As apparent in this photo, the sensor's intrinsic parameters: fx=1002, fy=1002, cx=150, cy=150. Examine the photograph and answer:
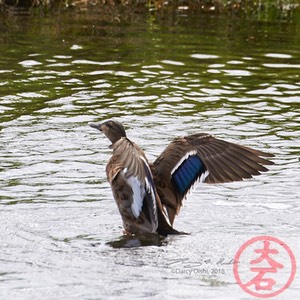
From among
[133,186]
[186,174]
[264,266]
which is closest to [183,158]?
[186,174]

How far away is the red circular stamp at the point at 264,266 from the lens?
6.80 meters

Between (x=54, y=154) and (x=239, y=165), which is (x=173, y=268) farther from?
(x=54, y=154)

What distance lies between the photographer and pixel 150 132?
11.4 metres

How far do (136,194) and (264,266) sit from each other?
4.08ft

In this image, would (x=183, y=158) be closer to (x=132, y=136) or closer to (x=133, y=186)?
(x=133, y=186)

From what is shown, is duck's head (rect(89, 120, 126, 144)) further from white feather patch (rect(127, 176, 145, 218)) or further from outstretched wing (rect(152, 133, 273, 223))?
white feather patch (rect(127, 176, 145, 218))

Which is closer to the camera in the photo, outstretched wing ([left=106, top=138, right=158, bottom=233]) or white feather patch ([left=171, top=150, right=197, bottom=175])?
outstretched wing ([left=106, top=138, right=158, bottom=233])

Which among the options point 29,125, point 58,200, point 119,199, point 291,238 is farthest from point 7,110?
point 291,238

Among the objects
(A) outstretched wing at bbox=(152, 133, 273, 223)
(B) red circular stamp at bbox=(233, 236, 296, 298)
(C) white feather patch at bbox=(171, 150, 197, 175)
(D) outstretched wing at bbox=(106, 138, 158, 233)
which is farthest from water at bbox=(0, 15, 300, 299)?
(C) white feather patch at bbox=(171, 150, 197, 175)

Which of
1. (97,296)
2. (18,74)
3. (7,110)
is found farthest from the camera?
(18,74)

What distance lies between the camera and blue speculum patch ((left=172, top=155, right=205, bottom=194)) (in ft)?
27.0

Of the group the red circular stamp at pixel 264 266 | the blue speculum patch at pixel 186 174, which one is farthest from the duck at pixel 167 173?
the red circular stamp at pixel 264 266

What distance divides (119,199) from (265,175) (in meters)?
2.27

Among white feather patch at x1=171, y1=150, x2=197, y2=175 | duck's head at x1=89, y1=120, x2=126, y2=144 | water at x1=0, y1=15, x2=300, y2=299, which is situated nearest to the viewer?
water at x1=0, y1=15, x2=300, y2=299
